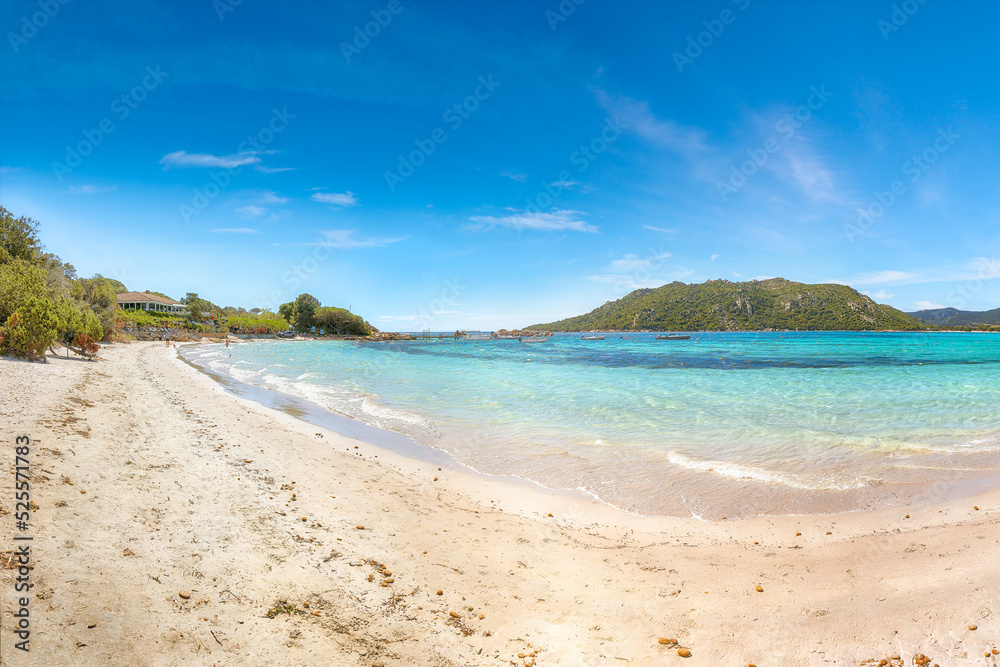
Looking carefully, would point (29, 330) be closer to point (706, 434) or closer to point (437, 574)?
point (437, 574)

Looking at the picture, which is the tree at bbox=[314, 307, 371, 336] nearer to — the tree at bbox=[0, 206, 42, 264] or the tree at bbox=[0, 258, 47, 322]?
the tree at bbox=[0, 206, 42, 264]

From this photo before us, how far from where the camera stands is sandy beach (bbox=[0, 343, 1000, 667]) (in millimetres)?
3650

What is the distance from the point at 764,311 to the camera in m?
163


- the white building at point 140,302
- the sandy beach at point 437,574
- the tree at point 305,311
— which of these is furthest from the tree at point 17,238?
the tree at point 305,311

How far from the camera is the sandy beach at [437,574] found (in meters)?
3.65

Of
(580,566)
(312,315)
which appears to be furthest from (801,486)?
(312,315)

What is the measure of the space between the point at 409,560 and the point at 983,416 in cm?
2134

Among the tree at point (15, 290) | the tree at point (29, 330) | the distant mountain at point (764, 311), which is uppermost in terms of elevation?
the distant mountain at point (764, 311)

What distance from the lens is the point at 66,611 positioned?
10.8 feet

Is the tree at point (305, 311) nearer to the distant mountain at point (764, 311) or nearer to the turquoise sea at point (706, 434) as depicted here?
the turquoise sea at point (706, 434)

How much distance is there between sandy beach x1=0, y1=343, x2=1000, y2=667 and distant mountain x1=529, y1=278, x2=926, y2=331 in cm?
17060

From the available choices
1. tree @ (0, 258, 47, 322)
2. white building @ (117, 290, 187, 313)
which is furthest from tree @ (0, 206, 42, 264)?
white building @ (117, 290, 187, 313)

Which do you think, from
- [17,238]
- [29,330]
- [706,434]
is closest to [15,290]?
[29,330]

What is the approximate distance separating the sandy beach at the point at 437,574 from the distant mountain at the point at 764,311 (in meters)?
171
